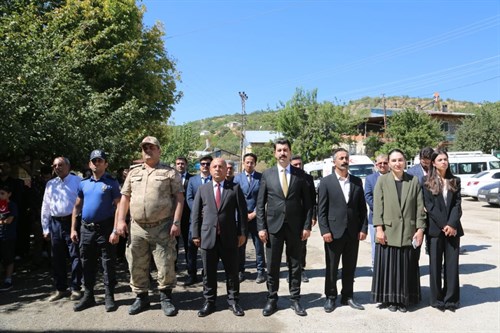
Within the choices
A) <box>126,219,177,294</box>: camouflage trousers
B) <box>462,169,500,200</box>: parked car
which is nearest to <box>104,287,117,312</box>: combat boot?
<box>126,219,177,294</box>: camouflage trousers

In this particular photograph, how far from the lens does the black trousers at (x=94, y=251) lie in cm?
502

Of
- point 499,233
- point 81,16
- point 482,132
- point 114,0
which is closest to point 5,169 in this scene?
point 81,16

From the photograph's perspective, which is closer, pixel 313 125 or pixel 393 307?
pixel 393 307

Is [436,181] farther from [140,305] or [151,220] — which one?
[140,305]

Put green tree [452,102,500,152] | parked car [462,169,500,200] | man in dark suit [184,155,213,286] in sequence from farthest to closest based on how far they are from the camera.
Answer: green tree [452,102,500,152], parked car [462,169,500,200], man in dark suit [184,155,213,286]

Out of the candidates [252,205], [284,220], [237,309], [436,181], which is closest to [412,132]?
[252,205]

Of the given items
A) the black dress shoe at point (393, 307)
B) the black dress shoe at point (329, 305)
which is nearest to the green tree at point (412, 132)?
the black dress shoe at point (393, 307)

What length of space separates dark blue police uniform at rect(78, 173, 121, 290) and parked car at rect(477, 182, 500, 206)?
15.9m

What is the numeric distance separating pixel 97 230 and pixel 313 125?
3319 centimetres

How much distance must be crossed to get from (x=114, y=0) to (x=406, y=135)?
29274 mm

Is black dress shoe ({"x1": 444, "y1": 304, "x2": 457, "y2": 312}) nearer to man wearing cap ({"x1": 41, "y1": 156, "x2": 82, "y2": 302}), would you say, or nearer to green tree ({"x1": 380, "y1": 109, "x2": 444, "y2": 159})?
man wearing cap ({"x1": 41, "y1": 156, "x2": 82, "y2": 302})

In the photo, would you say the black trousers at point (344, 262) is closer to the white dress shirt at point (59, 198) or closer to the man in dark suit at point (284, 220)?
the man in dark suit at point (284, 220)

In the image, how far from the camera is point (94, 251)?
511 centimetres

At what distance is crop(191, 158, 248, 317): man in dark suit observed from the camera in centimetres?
488
